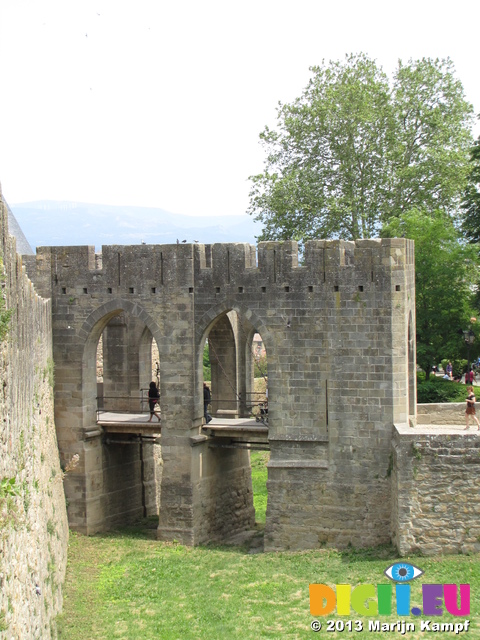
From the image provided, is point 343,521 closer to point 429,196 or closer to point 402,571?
point 402,571

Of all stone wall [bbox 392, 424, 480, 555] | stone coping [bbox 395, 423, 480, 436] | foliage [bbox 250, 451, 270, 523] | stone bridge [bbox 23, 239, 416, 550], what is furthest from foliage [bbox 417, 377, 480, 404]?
stone wall [bbox 392, 424, 480, 555]

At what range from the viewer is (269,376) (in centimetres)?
2172

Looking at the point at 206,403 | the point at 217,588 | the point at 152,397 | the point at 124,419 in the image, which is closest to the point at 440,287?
the point at 206,403

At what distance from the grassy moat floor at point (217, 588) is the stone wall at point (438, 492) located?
38cm

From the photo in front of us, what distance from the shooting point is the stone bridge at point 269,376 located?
21.1 metres

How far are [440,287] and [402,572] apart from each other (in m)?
14.7

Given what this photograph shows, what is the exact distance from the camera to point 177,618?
17453 millimetres

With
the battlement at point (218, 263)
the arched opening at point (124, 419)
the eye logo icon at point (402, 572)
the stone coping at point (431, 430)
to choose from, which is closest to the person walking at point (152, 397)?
the arched opening at point (124, 419)

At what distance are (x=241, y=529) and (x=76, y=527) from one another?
4.10 meters

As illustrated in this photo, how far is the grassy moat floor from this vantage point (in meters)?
16.5

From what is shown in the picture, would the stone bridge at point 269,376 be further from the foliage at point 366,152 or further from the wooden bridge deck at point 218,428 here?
the foliage at point 366,152

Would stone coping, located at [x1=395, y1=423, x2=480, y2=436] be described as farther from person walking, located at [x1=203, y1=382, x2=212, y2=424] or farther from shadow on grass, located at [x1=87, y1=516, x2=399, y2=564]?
person walking, located at [x1=203, y1=382, x2=212, y2=424]

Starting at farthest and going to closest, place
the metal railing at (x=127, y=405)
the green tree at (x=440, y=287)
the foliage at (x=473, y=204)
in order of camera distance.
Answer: the foliage at (x=473, y=204), the green tree at (x=440, y=287), the metal railing at (x=127, y=405)

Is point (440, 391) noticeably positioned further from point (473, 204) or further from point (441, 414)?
point (473, 204)
